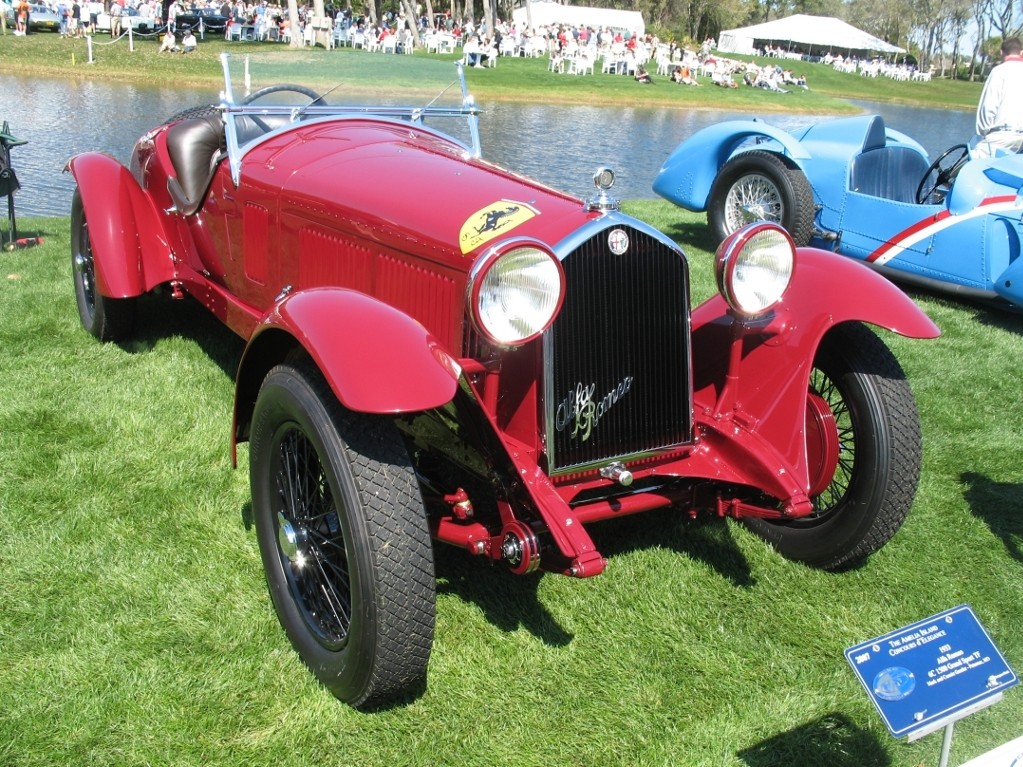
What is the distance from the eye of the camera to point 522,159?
40.7 ft

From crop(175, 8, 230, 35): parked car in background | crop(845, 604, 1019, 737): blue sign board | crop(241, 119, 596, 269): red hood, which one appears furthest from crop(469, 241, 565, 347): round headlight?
crop(175, 8, 230, 35): parked car in background

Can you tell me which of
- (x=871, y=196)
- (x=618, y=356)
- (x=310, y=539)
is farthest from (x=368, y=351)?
(x=871, y=196)

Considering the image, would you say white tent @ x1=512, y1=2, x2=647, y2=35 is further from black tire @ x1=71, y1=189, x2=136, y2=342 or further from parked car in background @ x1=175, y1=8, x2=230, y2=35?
black tire @ x1=71, y1=189, x2=136, y2=342

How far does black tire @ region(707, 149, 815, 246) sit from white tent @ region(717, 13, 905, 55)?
5502cm

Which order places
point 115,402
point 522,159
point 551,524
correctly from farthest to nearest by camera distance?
point 522,159
point 115,402
point 551,524

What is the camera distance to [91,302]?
5.10 metres

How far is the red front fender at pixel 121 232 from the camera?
14.5 ft

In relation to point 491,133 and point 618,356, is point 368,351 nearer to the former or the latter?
point 618,356

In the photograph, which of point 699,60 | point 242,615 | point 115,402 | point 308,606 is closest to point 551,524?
point 308,606

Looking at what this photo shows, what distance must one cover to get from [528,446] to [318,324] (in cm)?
73

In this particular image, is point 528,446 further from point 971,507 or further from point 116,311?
point 116,311

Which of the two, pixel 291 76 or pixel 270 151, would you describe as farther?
pixel 291 76

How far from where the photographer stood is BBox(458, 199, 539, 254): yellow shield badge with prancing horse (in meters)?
2.78

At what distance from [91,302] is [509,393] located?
3441 mm
